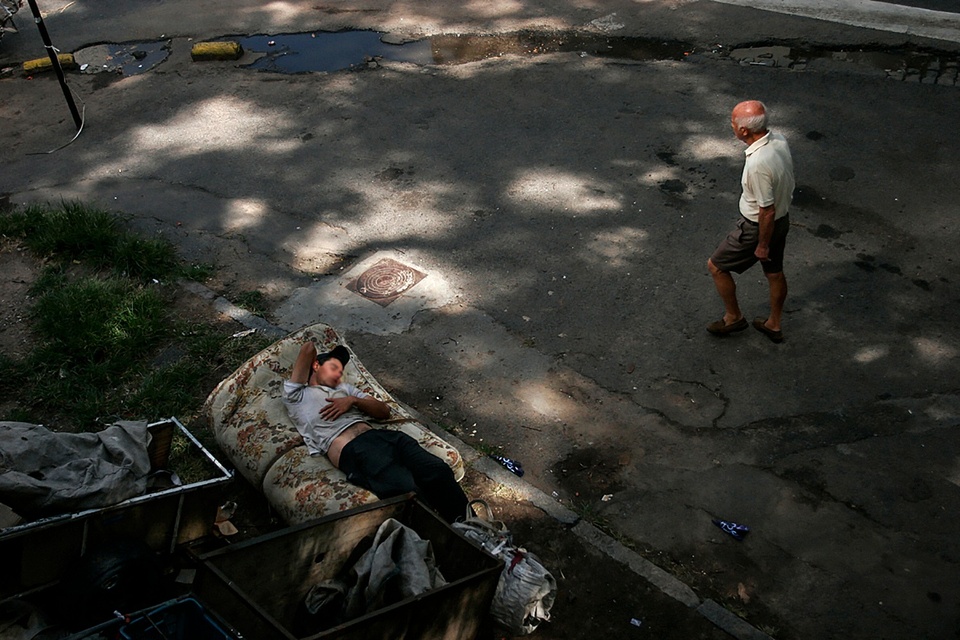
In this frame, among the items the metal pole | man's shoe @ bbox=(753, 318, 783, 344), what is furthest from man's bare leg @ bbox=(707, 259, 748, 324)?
the metal pole

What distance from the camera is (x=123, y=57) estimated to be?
13.0 meters

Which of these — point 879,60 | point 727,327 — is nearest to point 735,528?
point 727,327

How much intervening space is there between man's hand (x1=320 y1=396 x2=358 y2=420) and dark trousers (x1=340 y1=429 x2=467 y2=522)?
0.26 metres

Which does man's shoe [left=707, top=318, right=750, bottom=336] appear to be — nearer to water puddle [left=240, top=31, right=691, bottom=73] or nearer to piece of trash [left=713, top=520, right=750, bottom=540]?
piece of trash [left=713, top=520, right=750, bottom=540]

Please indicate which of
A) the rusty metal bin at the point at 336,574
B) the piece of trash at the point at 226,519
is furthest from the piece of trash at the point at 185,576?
the rusty metal bin at the point at 336,574

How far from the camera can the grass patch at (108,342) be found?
6.57 metres

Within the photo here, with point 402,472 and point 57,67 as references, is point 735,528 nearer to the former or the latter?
point 402,472

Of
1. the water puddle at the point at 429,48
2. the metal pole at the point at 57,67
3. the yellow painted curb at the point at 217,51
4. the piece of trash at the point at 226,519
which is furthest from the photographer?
the yellow painted curb at the point at 217,51

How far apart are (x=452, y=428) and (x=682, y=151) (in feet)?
16.0

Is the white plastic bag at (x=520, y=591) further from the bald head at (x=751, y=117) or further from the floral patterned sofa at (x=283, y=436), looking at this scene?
the bald head at (x=751, y=117)

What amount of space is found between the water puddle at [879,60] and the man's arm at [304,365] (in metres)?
8.06

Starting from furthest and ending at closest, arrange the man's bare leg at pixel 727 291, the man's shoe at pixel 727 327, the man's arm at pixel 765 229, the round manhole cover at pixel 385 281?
1. the round manhole cover at pixel 385 281
2. the man's shoe at pixel 727 327
3. the man's bare leg at pixel 727 291
4. the man's arm at pixel 765 229

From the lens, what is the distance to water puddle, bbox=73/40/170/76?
1264 cm

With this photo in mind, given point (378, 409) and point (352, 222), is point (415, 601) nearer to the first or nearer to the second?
point (378, 409)
